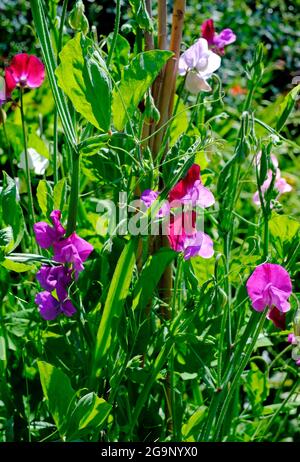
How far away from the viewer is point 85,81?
0.78 meters

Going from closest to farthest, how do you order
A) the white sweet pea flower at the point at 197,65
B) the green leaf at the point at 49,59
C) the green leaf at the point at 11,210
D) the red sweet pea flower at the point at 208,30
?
the green leaf at the point at 49,59 → the green leaf at the point at 11,210 → the white sweet pea flower at the point at 197,65 → the red sweet pea flower at the point at 208,30

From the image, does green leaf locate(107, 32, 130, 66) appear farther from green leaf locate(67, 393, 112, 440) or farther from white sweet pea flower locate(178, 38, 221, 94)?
green leaf locate(67, 393, 112, 440)

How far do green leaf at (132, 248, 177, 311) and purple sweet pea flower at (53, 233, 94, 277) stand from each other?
0.07 metres

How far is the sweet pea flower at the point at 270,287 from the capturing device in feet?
2.68

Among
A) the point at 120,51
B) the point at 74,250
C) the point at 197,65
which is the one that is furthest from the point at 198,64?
the point at 74,250

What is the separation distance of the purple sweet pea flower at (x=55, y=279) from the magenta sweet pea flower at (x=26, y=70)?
342mm

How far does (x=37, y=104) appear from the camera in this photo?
1.93 metres

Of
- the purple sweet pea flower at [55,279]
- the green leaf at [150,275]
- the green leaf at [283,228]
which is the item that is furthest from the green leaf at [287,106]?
the purple sweet pea flower at [55,279]

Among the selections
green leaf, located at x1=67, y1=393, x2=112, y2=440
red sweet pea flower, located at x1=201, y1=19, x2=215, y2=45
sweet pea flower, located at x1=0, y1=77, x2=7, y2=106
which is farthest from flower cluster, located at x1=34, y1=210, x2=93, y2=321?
red sweet pea flower, located at x1=201, y1=19, x2=215, y2=45

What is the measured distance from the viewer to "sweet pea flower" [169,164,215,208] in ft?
2.74

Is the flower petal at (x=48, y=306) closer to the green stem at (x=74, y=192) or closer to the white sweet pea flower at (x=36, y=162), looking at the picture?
the green stem at (x=74, y=192)
